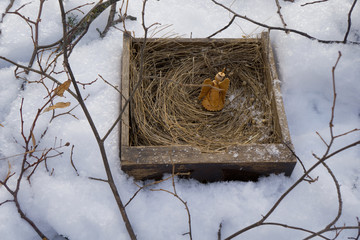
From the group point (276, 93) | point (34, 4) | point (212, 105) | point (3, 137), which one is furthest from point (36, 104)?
point (276, 93)

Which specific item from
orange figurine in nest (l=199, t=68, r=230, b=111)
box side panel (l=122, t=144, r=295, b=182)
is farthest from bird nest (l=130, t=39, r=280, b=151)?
box side panel (l=122, t=144, r=295, b=182)

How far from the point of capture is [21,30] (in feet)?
7.70

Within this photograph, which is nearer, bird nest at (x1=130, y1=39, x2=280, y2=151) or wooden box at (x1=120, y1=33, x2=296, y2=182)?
wooden box at (x1=120, y1=33, x2=296, y2=182)

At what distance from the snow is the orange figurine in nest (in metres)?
0.30

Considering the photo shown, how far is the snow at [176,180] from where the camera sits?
1.86 m

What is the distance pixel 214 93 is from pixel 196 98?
17cm

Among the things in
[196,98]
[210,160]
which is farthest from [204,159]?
[196,98]

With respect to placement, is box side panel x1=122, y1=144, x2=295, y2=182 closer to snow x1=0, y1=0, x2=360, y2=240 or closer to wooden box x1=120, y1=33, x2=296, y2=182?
wooden box x1=120, y1=33, x2=296, y2=182

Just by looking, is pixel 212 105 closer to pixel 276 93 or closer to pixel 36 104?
pixel 276 93

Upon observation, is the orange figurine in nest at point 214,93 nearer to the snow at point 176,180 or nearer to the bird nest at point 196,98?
the bird nest at point 196,98

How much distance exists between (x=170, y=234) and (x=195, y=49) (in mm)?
909

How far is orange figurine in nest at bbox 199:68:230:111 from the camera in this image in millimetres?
2035

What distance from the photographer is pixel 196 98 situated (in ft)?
7.34

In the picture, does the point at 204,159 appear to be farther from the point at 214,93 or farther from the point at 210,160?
the point at 214,93
